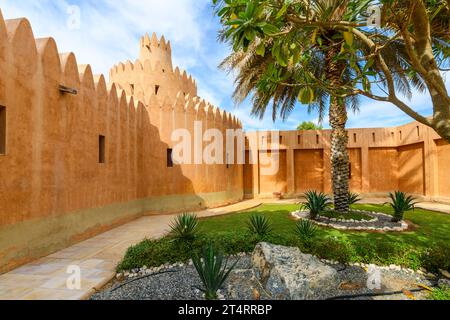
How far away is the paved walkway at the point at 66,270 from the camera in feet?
14.3

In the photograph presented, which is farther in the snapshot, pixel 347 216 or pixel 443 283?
pixel 347 216

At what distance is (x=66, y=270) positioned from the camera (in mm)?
5316

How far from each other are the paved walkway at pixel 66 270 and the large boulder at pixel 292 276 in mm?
3228

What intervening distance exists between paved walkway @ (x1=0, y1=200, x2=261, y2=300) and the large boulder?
3.23 m

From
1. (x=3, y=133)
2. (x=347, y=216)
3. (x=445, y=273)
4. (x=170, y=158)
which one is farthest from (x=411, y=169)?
(x=3, y=133)

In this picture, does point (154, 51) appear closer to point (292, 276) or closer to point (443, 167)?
point (292, 276)

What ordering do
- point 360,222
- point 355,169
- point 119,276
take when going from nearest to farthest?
point 119,276 → point 360,222 → point 355,169

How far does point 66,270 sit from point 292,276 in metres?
4.82

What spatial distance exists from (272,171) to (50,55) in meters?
15.1

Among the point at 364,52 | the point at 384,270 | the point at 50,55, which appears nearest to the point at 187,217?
the point at 384,270

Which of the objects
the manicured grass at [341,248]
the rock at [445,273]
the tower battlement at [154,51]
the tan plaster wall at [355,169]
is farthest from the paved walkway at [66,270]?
the tan plaster wall at [355,169]

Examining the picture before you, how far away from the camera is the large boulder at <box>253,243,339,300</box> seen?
14.5 feet

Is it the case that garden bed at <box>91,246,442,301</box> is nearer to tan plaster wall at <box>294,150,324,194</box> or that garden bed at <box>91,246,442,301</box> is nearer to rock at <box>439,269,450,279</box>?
rock at <box>439,269,450,279</box>

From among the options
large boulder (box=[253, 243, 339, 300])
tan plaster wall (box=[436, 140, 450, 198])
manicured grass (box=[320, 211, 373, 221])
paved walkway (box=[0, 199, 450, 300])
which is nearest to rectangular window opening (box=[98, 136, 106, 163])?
paved walkway (box=[0, 199, 450, 300])
